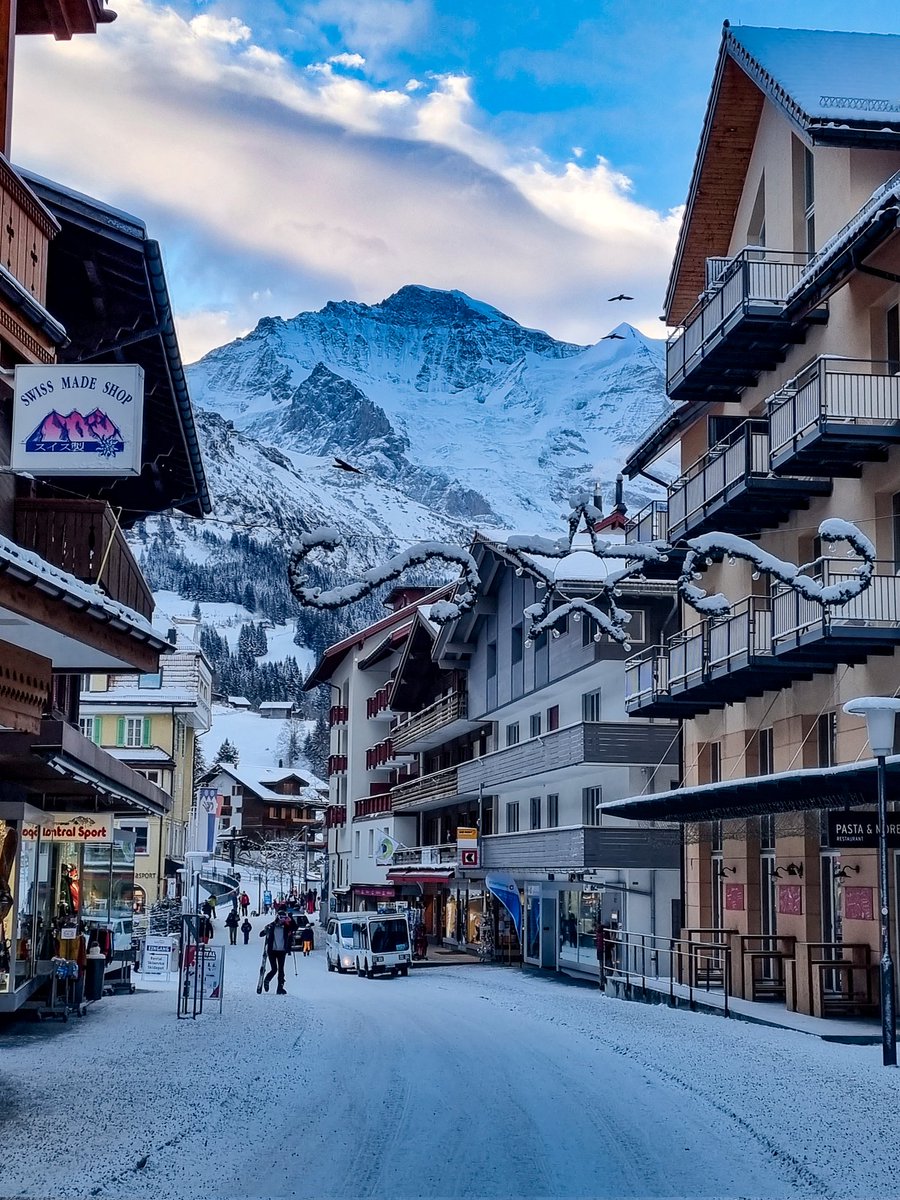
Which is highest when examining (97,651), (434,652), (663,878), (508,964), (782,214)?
(782,214)

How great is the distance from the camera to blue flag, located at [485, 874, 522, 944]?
5003cm

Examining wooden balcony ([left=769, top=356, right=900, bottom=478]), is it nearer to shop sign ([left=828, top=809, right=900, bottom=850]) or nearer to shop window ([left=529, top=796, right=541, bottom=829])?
shop sign ([left=828, top=809, right=900, bottom=850])

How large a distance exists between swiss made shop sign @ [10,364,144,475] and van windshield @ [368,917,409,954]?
36539mm

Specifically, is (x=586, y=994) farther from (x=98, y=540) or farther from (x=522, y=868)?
(x=98, y=540)

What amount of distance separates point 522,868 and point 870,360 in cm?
2533

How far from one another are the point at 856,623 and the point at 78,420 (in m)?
15.3

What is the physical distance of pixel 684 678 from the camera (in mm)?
32062

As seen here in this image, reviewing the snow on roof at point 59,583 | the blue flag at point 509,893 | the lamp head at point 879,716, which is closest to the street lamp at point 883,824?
the lamp head at point 879,716

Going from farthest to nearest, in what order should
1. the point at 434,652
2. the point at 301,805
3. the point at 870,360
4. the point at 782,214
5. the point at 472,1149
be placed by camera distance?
the point at 301,805 < the point at 434,652 < the point at 782,214 < the point at 870,360 < the point at 472,1149

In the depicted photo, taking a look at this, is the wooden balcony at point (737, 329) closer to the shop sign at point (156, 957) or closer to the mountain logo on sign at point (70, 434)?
the shop sign at point (156, 957)

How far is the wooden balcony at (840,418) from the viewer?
24.8 meters

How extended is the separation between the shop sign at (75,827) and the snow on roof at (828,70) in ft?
58.0

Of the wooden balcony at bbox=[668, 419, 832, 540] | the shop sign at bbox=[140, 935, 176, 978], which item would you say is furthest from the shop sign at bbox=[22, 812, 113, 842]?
the wooden balcony at bbox=[668, 419, 832, 540]

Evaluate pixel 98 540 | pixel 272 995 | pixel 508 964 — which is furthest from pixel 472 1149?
pixel 508 964
